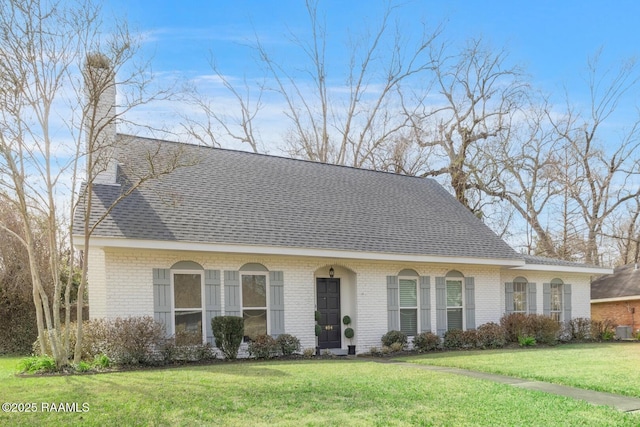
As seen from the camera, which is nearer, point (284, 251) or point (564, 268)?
point (284, 251)

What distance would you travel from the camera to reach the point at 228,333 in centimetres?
1271

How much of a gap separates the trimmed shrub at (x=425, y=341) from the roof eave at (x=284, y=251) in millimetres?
2194

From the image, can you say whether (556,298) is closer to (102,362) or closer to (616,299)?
(616,299)

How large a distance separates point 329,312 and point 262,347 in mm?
2973

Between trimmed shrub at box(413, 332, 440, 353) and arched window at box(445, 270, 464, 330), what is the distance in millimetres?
1444

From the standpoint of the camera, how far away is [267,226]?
14727 mm

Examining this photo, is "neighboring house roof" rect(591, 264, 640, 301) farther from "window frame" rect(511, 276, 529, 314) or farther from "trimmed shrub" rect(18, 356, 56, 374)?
"trimmed shrub" rect(18, 356, 56, 374)

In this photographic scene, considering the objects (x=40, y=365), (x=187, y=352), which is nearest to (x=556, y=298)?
(x=187, y=352)

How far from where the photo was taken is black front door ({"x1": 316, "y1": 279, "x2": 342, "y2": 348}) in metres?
15.5

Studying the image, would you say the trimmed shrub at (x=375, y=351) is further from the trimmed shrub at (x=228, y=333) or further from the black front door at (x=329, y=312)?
the trimmed shrub at (x=228, y=333)

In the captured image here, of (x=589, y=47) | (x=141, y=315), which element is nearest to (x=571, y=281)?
(x=141, y=315)

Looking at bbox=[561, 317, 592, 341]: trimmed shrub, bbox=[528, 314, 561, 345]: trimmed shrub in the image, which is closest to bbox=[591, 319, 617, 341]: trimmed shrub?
bbox=[561, 317, 592, 341]: trimmed shrub

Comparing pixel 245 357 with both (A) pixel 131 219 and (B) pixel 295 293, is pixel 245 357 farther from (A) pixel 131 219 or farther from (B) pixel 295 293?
(A) pixel 131 219

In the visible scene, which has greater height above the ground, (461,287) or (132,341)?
(461,287)
